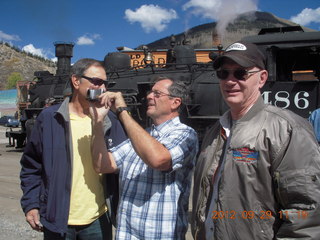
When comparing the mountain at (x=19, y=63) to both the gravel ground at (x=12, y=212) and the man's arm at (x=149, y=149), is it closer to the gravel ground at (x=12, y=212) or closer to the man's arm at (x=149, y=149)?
the gravel ground at (x=12, y=212)

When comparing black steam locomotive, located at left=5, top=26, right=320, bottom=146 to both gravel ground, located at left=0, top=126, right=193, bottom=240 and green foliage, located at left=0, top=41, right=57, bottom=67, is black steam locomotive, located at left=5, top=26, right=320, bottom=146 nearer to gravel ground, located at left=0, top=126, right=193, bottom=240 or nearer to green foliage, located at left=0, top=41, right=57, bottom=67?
gravel ground, located at left=0, top=126, right=193, bottom=240

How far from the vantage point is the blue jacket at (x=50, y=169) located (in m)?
2.01

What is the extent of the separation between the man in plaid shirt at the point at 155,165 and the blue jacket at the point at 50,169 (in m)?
0.24

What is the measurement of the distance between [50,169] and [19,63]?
72828mm

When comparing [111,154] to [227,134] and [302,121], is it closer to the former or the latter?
[227,134]

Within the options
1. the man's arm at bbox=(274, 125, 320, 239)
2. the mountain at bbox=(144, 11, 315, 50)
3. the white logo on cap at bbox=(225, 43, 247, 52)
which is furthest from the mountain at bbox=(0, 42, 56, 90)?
the man's arm at bbox=(274, 125, 320, 239)

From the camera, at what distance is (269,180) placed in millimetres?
1341

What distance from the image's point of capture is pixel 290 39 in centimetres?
600

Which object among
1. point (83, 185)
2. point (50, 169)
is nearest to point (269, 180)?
point (83, 185)

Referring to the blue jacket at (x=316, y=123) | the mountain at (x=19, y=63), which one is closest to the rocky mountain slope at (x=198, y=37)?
the mountain at (x=19, y=63)

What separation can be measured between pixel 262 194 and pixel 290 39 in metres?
5.38

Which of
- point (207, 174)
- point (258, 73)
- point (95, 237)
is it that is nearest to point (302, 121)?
point (258, 73)

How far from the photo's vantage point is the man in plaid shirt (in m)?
1.74

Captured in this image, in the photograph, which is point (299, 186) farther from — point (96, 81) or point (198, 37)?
point (198, 37)
